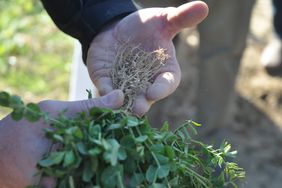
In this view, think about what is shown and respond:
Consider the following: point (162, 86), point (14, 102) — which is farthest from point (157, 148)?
point (162, 86)

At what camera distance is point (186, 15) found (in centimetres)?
127

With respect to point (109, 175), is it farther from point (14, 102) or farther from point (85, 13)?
point (85, 13)

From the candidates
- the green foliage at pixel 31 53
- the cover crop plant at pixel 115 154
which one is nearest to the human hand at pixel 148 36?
the cover crop plant at pixel 115 154

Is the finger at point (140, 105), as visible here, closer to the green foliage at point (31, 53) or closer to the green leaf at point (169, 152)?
the green leaf at point (169, 152)

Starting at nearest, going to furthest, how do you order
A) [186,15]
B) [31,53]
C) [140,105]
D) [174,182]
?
[174,182] < [140,105] < [186,15] < [31,53]

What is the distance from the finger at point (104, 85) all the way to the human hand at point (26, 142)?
6.8 inches

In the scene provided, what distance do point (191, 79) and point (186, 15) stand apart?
158 cm

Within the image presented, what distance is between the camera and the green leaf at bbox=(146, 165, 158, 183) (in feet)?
2.76

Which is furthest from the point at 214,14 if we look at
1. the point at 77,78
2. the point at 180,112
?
the point at 77,78

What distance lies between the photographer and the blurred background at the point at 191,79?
2480mm

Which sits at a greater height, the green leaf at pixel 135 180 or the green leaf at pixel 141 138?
the green leaf at pixel 141 138

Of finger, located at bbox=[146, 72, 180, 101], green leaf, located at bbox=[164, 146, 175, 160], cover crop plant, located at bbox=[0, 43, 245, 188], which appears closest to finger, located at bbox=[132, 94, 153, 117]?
finger, located at bbox=[146, 72, 180, 101]

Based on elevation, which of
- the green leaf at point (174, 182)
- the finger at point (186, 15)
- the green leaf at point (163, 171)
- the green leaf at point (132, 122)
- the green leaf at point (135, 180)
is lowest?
the green leaf at point (174, 182)

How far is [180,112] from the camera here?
2.63 meters
